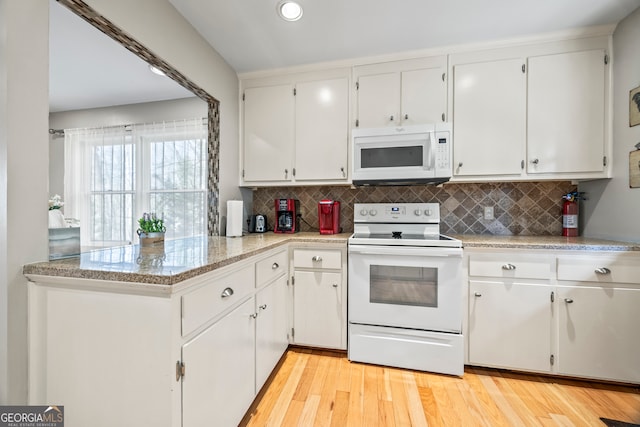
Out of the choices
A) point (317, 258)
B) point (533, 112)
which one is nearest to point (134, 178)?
point (317, 258)

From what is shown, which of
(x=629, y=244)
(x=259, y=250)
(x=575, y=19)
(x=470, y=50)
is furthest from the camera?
(x=470, y=50)

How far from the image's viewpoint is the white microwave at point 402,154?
188 cm

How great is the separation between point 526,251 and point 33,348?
2539 mm

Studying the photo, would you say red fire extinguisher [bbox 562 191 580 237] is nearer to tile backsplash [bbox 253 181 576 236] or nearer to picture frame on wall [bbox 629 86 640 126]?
tile backsplash [bbox 253 181 576 236]

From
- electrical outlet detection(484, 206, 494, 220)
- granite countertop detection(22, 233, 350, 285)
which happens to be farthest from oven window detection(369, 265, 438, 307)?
granite countertop detection(22, 233, 350, 285)

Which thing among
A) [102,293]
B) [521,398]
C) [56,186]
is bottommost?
[521,398]

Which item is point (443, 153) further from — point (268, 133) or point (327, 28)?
point (268, 133)

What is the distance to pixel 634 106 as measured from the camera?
1636mm

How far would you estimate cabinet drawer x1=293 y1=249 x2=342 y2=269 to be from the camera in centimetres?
194

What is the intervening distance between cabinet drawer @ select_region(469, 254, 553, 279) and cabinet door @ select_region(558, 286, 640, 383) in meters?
0.15

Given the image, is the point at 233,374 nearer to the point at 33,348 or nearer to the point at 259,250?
the point at 259,250

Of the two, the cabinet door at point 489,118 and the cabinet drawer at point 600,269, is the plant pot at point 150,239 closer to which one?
the cabinet door at point 489,118

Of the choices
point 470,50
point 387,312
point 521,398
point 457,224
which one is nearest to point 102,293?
point 387,312

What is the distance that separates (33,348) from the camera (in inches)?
39.0
